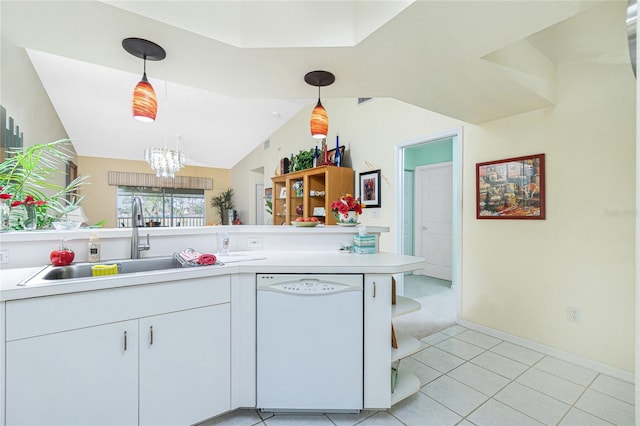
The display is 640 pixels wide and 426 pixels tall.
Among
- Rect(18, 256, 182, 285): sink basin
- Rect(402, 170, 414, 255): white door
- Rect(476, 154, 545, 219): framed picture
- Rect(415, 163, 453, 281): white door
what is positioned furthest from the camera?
Rect(402, 170, 414, 255): white door

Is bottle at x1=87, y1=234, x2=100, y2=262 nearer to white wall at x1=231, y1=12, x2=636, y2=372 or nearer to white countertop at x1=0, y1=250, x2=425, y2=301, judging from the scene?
white countertop at x1=0, y1=250, x2=425, y2=301

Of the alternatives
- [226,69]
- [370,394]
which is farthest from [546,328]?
[226,69]

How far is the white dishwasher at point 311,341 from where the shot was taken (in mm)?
1567

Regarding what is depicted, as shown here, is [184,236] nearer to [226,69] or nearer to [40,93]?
[226,69]

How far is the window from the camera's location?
22.5 ft

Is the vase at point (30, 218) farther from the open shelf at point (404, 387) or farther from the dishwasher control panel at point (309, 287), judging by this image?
the open shelf at point (404, 387)

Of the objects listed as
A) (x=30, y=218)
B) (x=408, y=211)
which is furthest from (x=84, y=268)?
(x=408, y=211)

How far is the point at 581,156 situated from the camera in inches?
86.8

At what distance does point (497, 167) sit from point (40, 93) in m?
5.34

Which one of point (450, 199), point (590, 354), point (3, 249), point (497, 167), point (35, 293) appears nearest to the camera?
point (35, 293)

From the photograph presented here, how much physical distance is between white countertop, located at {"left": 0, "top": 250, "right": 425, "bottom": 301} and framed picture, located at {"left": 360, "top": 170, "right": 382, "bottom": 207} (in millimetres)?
2033

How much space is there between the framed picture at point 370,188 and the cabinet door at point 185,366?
2.82m

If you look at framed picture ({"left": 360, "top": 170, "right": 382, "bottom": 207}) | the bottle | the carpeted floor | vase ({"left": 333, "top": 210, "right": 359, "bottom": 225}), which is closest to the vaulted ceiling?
vase ({"left": 333, "top": 210, "right": 359, "bottom": 225})

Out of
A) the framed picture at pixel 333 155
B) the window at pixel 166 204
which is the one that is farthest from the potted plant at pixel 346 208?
the window at pixel 166 204
